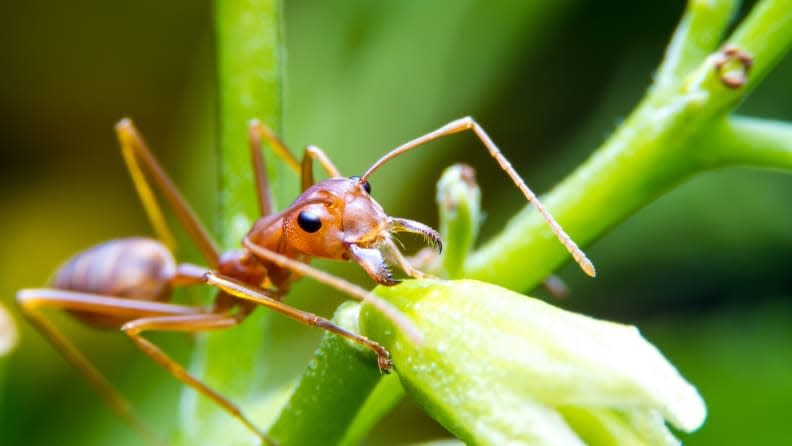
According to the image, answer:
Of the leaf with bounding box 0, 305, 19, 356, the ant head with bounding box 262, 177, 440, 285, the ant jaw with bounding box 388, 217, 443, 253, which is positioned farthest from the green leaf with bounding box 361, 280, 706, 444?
the leaf with bounding box 0, 305, 19, 356

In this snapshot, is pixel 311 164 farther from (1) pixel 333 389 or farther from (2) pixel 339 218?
(1) pixel 333 389

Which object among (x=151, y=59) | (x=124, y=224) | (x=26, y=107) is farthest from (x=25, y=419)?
(x=151, y=59)

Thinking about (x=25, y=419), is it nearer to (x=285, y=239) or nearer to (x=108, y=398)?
(x=108, y=398)

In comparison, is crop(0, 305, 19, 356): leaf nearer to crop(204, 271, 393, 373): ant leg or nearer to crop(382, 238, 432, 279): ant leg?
crop(204, 271, 393, 373): ant leg

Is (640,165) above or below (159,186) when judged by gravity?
below

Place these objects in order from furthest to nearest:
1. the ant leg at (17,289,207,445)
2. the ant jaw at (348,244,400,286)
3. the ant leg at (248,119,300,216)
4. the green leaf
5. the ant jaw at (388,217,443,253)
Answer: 1. the ant leg at (17,289,207,445)
2. the ant leg at (248,119,300,216)
3. the ant jaw at (388,217,443,253)
4. the ant jaw at (348,244,400,286)
5. the green leaf

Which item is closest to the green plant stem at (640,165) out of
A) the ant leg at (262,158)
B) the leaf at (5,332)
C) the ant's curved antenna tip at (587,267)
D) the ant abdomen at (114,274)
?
the ant's curved antenna tip at (587,267)

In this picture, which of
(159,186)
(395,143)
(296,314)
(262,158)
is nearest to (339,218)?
(296,314)
